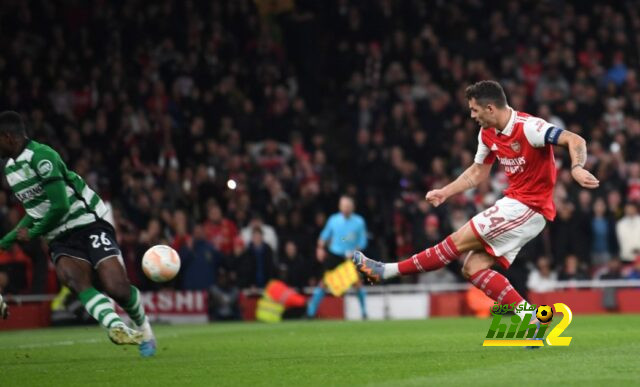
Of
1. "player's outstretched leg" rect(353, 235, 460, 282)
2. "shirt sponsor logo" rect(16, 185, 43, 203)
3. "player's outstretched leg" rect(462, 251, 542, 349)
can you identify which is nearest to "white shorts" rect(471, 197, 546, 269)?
"player's outstretched leg" rect(462, 251, 542, 349)

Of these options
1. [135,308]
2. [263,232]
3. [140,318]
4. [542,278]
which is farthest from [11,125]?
[542,278]

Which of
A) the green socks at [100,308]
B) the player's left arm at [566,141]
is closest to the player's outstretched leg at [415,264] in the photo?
the player's left arm at [566,141]

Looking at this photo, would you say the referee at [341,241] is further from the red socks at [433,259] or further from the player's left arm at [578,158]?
the player's left arm at [578,158]

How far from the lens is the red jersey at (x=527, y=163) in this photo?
10.5 metres

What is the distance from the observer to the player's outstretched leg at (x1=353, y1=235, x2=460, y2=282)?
1067 cm

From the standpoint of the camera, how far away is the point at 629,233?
20.8 metres

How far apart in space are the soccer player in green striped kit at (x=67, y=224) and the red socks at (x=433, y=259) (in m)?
2.38

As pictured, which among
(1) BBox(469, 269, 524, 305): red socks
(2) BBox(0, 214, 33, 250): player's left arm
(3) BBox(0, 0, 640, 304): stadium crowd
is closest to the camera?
(1) BBox(469, 269, 524, 305): red socks

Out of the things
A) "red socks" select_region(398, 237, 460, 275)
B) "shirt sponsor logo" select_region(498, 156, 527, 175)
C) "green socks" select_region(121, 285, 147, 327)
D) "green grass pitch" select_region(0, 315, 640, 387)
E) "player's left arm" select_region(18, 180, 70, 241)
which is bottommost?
"green grass pitch" select_region(0, 315, 640, 387)

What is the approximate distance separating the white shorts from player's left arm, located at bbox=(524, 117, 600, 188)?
0.60 metres

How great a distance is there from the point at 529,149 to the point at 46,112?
14.0m

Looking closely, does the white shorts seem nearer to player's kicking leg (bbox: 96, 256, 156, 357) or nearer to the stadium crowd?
player's kicking leg (bbox: 96, 256, 156, 357)

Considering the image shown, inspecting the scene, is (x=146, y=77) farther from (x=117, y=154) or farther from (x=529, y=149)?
(x=529, y=149)

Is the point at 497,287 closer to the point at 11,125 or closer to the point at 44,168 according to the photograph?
the point at 44,168
